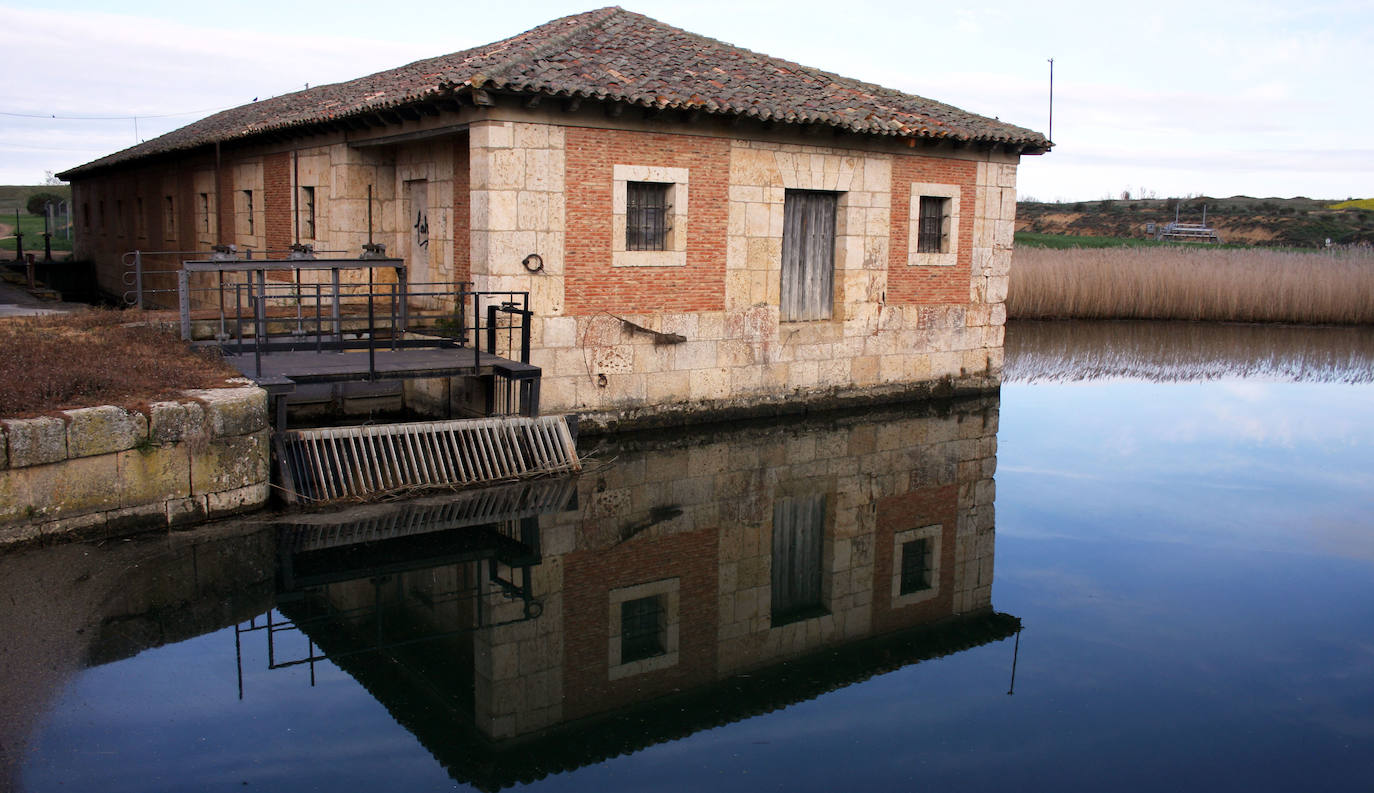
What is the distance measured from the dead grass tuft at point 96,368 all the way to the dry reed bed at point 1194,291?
18.3 m

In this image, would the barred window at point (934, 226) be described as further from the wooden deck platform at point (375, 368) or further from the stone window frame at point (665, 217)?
the wooden deck platform at point (375, 368)

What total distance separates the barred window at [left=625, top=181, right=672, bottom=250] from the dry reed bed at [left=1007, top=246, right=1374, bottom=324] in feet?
45.4

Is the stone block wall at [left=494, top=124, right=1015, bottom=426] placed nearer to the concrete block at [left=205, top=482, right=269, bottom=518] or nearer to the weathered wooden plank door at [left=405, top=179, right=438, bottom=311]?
the weathered wooden plank door at [left=405, top=179, right=438, bottom=311]

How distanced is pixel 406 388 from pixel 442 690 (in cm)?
753

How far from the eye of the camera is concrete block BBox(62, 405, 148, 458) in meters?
7.29

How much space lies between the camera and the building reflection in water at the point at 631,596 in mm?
5504

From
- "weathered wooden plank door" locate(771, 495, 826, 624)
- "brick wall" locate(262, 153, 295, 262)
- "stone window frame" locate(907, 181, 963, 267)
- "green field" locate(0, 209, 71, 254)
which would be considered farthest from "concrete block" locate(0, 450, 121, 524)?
"green field" locate(0, 209, 71, 254)

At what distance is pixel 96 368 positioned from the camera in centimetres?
839

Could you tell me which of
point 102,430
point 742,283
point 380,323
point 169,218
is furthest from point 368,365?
point 169,218

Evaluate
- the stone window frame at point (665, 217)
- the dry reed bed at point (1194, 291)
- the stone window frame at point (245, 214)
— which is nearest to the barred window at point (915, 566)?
the stone window frame at point (665, 217)

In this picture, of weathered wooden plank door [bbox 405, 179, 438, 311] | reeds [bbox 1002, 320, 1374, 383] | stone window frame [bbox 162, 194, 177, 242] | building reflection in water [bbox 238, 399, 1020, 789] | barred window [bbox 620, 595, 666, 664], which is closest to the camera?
building reflection in water [bbox 238, 399, 1020, 789]

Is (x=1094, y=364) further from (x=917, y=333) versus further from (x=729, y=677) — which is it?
(x=729, y=677)

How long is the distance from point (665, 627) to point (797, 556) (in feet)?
5.74

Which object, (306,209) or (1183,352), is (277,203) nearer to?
(306,209)
